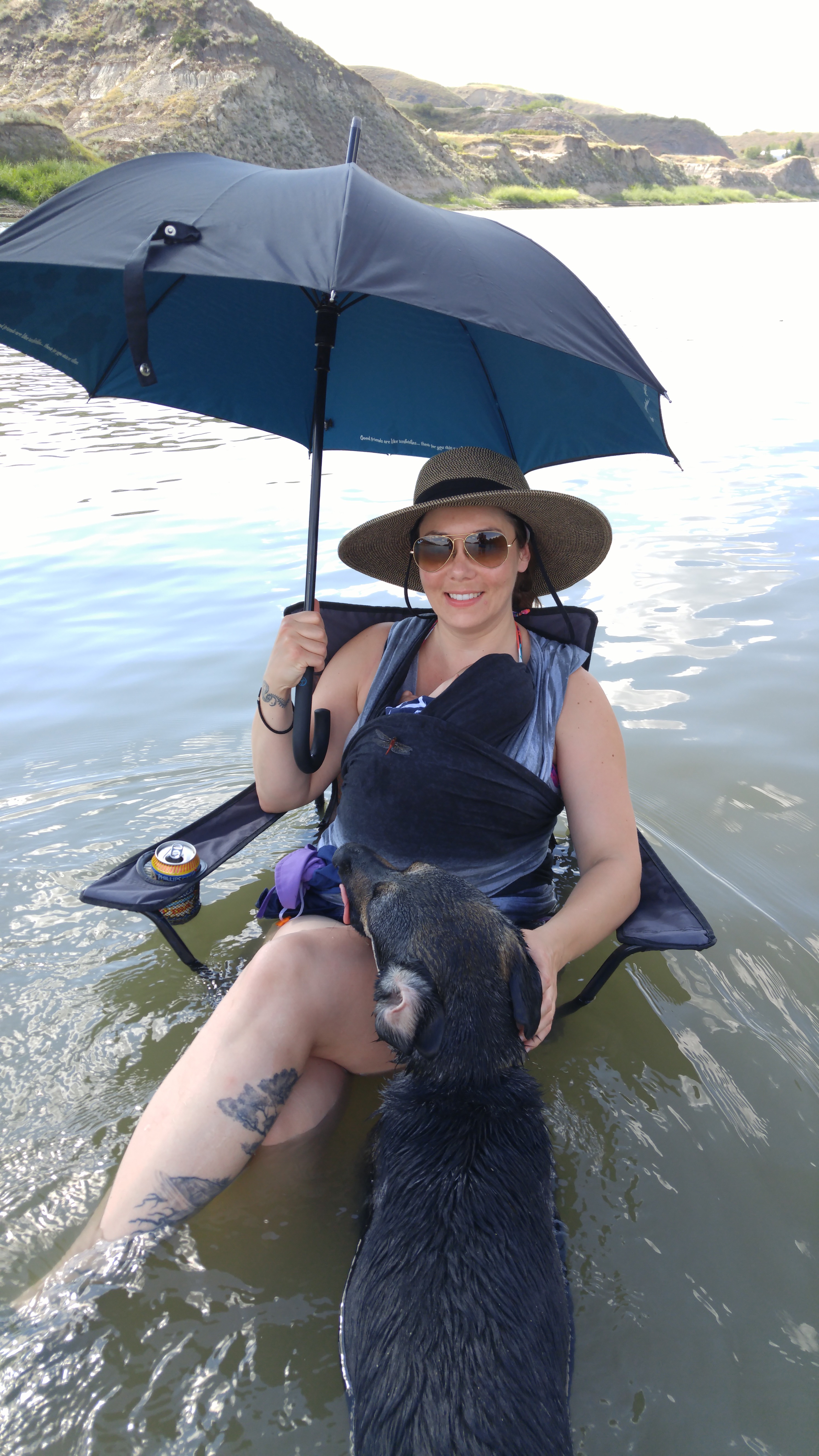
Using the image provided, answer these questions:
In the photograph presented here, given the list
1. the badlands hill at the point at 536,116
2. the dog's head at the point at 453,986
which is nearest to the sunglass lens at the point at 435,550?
the dog's head at the point at 453,986

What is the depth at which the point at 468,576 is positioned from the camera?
297cm

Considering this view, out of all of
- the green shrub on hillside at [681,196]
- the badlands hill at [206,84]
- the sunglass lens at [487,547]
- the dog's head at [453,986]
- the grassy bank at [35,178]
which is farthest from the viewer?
the green shrub on hillside at [681,196]

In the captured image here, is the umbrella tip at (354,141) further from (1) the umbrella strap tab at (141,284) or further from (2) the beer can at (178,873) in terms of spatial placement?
(2) the beer can at (178,873)

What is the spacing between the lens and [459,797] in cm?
284

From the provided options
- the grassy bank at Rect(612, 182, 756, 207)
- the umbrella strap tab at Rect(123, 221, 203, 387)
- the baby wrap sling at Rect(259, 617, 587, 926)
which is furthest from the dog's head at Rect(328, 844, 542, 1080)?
the grassy bank at Rect(612, 182, 756, 207)

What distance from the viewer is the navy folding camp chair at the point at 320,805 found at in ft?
9.23

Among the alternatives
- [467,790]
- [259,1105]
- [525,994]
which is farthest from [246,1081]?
[467,790]

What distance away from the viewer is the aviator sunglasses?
116 inches

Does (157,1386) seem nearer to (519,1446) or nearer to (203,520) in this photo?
(519,1446)

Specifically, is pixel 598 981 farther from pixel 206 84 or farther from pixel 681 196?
pixel 681 196

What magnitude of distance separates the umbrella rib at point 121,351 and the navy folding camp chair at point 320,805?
3.47ft

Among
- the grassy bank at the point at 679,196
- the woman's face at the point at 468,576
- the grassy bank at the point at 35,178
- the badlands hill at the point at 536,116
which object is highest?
the badlands hill at the point at 536,116

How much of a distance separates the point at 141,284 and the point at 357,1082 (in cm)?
226

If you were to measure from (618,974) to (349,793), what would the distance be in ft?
4.61
